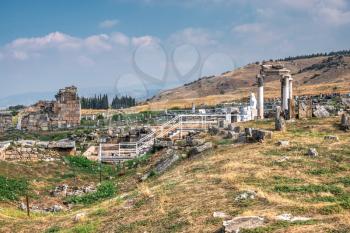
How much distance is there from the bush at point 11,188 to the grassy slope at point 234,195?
8.81 ft

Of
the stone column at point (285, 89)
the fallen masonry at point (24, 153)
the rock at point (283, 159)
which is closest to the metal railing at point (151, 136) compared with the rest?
the fallen masonry at point (24, 153)

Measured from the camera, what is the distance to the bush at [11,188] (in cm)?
2300

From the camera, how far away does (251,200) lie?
1380 cm

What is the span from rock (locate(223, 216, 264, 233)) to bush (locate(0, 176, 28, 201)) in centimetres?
1382

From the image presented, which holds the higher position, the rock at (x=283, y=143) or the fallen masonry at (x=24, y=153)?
the rock at (x=283, y=143)

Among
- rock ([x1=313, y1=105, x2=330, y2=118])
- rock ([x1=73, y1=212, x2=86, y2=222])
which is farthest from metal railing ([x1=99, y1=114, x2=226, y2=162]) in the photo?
rock ([x1=73, y1=212, x2=86, y2=222])

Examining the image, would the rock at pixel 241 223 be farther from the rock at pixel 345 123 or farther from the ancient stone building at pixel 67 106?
the ancient stone building at pixel 67 106

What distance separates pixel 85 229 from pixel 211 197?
381 centimetres

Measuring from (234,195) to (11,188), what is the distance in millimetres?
13559

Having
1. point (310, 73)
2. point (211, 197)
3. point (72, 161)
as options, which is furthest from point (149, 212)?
point (310, 73)

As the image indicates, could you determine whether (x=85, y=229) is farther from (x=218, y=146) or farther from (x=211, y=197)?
(x=218, y=146)

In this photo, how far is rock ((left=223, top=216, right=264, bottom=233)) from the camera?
1127cm

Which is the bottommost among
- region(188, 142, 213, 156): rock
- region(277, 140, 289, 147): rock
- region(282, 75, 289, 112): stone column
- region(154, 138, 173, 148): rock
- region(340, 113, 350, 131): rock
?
region(154, 138, 173, 148): rock

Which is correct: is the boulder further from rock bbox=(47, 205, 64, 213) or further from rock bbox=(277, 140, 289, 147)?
rock bbox=(277, 140, 289, 147)
